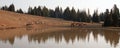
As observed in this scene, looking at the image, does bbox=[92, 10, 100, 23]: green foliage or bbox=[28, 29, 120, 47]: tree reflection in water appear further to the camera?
bbox=[92, 10, 100, 23]: green foliage

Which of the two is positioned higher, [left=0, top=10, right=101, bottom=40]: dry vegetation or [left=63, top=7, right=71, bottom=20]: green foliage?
[left=63, top=7, right=71, bottom=20]: green foliage

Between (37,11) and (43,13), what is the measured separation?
4.13 metres

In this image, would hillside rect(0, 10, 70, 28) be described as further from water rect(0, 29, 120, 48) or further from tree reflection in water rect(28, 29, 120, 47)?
water rect(0, 29, 120, 48)

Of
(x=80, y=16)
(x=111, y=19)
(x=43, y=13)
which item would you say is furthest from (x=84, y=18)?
(x=111, y=19)

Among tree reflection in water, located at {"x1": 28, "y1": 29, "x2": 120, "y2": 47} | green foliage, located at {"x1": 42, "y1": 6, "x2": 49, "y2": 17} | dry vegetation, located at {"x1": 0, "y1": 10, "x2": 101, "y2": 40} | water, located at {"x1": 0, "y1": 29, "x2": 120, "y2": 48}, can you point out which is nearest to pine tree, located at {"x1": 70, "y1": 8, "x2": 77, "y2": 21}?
green foliage, located at {"x1": 42, "y1": 6, "x2": 49, "y2": 17}

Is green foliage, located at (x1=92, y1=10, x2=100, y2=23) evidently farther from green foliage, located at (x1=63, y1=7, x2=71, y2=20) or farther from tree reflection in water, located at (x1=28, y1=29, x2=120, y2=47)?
tree reflection in water, located at (x1=28, y1=29, x2=120, y2=47)

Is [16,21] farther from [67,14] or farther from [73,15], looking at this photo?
[67,14]

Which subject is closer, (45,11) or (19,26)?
(19,26)

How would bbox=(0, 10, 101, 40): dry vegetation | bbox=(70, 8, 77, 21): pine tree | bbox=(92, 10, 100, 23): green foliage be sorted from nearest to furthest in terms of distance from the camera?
bbox=(0, 10, 101, 40): dry vegetation → bbox=(92, 10, 100, 23): green foliage → bbox=(70, 8, 77, 21): pine tree

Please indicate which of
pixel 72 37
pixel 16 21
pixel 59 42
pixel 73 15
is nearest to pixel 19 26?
pixel 16 21

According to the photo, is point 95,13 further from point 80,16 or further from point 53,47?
point 53,47

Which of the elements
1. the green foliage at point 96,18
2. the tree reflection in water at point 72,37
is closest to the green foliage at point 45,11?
the green foliage at point 96,18

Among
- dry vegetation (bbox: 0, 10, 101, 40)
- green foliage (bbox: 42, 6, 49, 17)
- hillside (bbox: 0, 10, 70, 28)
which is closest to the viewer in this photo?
dry vegetation (bbox: 0, 10, 101, 40)

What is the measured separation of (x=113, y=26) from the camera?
91188 millimetres
